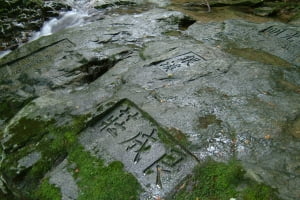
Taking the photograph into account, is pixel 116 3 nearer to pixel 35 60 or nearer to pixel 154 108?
pixel 35 60

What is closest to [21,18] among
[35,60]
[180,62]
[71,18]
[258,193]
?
[71,18]

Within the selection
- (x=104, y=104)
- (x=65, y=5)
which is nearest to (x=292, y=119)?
(x=104, y=104)

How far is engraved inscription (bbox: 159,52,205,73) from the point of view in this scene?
20.4 feet

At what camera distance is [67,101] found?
5.63 m

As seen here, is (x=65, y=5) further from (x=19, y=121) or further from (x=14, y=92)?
(x=19, y=121)

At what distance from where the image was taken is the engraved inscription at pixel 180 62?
20.4 ft

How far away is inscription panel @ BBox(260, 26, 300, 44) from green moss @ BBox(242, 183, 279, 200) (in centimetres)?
Result: 512

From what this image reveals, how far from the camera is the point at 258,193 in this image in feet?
11.3

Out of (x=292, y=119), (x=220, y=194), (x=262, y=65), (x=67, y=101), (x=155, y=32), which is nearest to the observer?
A: (x=220, y=194)

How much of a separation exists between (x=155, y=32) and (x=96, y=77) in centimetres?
269

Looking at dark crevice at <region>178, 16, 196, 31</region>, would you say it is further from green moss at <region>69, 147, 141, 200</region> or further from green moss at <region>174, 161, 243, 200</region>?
green moss at <region>174, 161, 243, 200</region>

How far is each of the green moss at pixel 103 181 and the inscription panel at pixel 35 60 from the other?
3.60 meters

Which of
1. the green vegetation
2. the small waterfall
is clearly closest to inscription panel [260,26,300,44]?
the green vegetation

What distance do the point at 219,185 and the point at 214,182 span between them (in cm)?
7
